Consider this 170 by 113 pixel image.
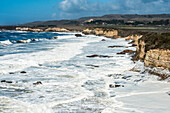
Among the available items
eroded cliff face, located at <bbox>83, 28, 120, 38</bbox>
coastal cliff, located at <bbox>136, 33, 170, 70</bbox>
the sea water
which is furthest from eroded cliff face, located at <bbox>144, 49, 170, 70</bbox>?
eroded cliff face, located at <bbox>83, 28, 120, 38</bbox>

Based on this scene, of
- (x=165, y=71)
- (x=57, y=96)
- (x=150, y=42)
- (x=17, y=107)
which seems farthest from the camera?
(x=150, y=42)

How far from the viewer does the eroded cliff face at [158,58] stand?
→ 1566 cm

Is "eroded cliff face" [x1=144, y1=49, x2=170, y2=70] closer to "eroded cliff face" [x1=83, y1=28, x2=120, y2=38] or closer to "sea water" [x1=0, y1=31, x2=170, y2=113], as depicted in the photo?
"sea water" [x1=0, y1=31, x2=170, y2=113]

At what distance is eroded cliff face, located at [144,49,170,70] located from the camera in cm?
1566

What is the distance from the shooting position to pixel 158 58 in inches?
644

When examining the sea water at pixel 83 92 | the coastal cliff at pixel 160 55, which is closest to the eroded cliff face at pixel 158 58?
the coastal cliff at pixel 160 55

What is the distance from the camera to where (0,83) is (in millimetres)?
14453

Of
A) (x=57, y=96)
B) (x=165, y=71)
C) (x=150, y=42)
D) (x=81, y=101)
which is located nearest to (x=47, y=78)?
(x=57, y=96)

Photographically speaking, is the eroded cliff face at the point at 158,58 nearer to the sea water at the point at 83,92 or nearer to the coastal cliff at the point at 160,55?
the coastal cliff at the point at 160,55

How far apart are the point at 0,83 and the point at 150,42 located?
42.0 feet

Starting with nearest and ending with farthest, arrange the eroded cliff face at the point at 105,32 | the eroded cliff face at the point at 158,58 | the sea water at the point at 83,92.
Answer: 1. the sea water at the point at 83,92
2. the eroded cliff face at the point at 158,58
3. the eroded cliff face at the point at 105,32

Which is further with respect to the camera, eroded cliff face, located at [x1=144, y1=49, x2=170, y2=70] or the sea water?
eroded cliff face, located at [x1=144, y1=49, x2=170, y2=70]

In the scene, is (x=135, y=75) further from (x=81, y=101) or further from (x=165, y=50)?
(x=81, y=101)

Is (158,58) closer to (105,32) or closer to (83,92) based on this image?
(83,92)
